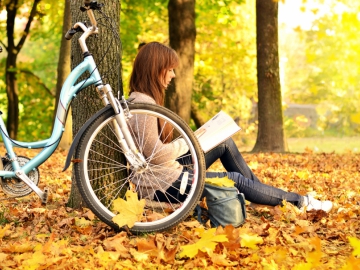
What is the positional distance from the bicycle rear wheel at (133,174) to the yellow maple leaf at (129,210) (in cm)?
5

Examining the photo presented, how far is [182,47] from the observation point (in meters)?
11.7

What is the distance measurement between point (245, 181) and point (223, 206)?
450 mm

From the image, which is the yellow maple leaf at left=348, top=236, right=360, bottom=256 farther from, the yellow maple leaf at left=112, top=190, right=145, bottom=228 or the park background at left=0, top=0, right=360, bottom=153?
the park background at left=0, top=0, right=360, bottom=153

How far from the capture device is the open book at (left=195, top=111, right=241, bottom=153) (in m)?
4.31

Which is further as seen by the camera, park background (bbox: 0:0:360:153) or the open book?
park background (bbox: 0:0:360:153)

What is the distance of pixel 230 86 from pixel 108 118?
17.7 m

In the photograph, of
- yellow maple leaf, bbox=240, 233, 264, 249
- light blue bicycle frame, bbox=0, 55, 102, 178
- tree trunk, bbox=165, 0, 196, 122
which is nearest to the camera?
yellow maple leaf, bbox=240, 233, 264, 249

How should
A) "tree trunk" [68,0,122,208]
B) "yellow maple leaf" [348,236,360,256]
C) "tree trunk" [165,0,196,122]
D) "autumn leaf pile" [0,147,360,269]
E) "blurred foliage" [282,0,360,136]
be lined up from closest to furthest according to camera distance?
"yellow maple leaf" [348,236,360,256] → "autumn leaf pile" [0,147,360,269] → "tree trunk" [68,0,122,208] → "tree trunk" [165,0,196,122] → "blurred foliage" [282,0,360,136]

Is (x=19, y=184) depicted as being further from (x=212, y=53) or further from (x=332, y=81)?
(x=332, y=81)

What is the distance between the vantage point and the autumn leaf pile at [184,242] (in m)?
3.32

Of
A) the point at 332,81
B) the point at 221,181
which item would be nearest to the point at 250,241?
the point at 221,181

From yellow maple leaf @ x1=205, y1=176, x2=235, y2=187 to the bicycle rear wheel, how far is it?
0.52 ft

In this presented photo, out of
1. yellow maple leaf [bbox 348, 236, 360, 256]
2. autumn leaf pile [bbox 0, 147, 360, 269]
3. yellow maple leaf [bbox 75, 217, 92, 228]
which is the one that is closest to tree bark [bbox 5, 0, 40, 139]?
autumn leaf pile [bbox 0, 147, 360, 269]

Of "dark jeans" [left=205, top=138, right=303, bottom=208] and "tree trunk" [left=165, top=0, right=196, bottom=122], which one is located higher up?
"tree trunk" [left=165, top=0, right=196, bottom=122]
